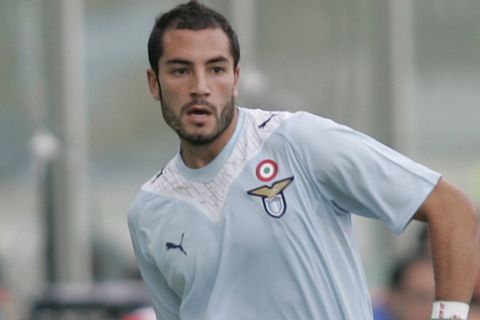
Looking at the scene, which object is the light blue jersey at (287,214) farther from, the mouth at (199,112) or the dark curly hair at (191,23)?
the dark curly hair at (191,23)

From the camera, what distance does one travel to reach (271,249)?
6109 mm

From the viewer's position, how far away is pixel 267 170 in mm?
6156

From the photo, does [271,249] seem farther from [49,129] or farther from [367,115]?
[367,115]

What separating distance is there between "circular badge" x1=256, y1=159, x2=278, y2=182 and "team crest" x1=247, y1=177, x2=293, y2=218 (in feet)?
0.10

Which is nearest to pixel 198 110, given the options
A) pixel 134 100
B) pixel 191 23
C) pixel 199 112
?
pixel 199 112

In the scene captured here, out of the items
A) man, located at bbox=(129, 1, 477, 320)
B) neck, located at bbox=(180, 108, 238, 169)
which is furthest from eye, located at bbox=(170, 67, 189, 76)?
neck, located at bbox=(180, 108, 238, 169)

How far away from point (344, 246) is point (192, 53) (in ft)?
2.66

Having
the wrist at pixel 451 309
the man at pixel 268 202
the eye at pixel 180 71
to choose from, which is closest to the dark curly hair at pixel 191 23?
the man at pixel 268 202

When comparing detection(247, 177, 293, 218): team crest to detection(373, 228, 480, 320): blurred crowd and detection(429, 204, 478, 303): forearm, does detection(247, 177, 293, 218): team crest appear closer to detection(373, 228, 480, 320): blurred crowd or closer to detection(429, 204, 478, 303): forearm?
detection(429, 204, 478, 303): forearm

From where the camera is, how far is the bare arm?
5953mm

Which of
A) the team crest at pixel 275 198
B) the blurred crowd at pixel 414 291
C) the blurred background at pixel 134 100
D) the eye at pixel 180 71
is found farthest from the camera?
the blurred background at pixel 134 100

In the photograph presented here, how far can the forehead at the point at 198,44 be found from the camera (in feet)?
20.3

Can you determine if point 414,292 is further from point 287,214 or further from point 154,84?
point 287,214

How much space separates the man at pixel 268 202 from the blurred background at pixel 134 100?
19.0ft
